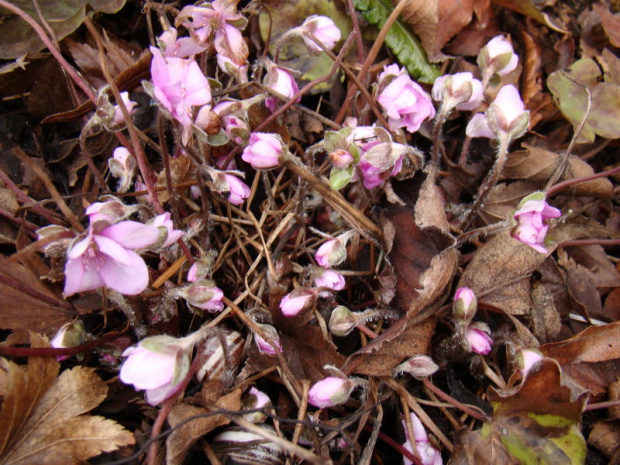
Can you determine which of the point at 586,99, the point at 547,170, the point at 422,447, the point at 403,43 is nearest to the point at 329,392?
the point at 422,447

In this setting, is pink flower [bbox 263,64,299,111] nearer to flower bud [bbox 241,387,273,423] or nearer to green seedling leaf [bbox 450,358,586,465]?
flower bud [bbox 241,387,273,423]

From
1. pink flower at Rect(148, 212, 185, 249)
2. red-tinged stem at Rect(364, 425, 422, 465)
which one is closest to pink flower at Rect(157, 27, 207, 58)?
pink flower at Rect(148, 212, 185, 249)

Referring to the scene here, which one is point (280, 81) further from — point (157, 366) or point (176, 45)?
point (157, 366)

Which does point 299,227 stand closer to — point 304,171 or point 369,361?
point 304,171

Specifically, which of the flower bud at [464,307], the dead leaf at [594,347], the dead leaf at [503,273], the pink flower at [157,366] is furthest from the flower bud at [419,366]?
the pink flower at [157,366]

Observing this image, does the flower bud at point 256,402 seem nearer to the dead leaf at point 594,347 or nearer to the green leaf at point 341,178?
the green leaf at point 341,178

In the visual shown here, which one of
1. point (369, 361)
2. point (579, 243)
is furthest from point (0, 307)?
point (579, 243)
